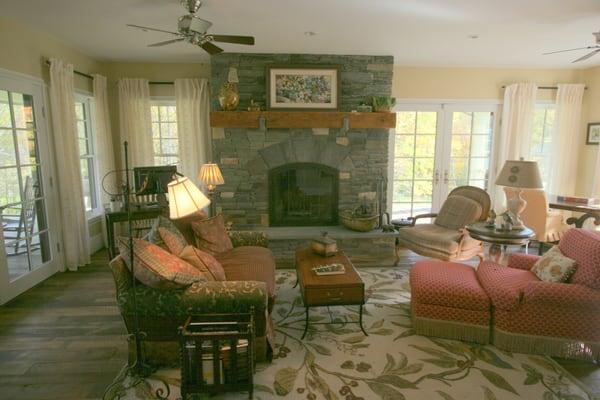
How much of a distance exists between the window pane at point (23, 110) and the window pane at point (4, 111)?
84 millimetres

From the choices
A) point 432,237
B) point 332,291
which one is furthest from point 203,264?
point 432,237

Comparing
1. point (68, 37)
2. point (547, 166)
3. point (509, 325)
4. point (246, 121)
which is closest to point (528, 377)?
point (509, 325)

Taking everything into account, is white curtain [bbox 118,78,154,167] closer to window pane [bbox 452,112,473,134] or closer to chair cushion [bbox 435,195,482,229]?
chair cushion [bbox 435,195,482,229]

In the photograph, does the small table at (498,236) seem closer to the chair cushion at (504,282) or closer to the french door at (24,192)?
the chair cushion at (504,282)

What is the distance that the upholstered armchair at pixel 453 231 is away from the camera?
402 cm

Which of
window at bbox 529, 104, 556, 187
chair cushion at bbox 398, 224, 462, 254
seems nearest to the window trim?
chair cushion at bbox 398, 224, 462, 254

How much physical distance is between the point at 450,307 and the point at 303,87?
3125mm

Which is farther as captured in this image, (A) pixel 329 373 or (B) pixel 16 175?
(B) pixel 16 175

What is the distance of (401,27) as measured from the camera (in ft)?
11.6

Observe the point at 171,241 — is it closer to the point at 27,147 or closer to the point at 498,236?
the point at 27,147

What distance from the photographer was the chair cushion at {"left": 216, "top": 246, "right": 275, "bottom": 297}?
2916 mm

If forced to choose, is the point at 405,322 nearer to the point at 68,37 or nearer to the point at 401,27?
the point at 401,27

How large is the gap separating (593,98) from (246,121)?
5.09 meters

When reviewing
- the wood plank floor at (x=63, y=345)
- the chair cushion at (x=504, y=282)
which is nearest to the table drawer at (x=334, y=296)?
the chair cushion at (x=504, y=282)
